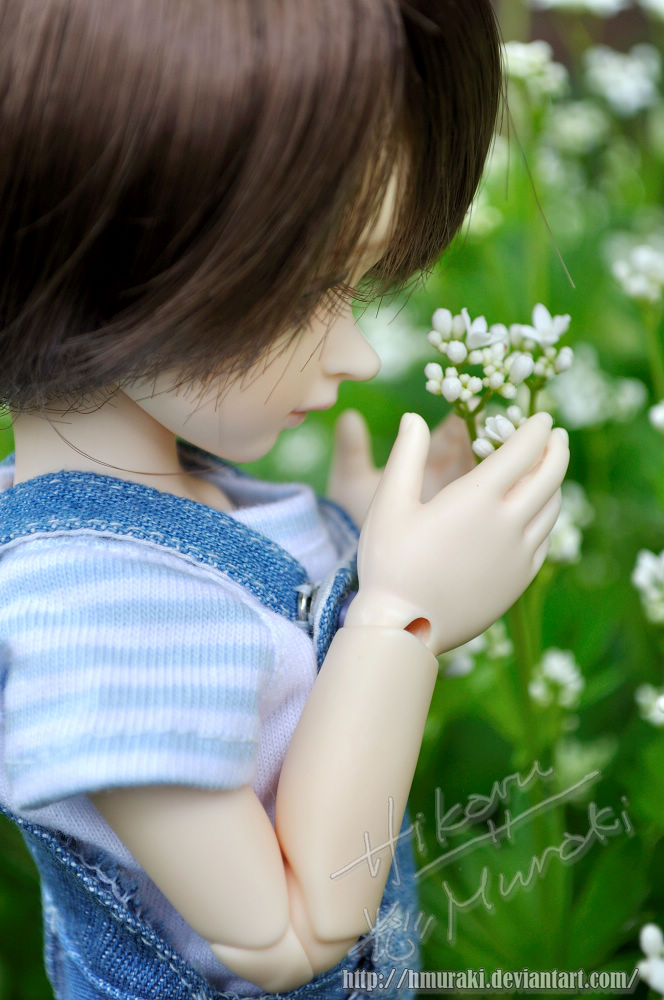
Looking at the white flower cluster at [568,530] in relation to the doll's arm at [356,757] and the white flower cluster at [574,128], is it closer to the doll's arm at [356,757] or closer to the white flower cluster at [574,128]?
the doll's arm at [356,757]

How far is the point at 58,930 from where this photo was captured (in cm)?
63

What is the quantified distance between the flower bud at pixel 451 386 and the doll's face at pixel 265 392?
0.15 feet

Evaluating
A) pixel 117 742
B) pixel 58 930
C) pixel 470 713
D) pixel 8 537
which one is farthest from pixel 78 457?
pixel 470 713

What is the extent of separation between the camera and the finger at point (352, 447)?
771 mm

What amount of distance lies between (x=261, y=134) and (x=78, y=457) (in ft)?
0.72

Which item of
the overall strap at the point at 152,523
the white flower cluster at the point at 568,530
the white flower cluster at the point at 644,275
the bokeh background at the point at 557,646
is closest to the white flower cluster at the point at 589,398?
the bokeh background at the point at 557,646

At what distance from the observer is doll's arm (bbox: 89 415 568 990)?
1.53 feet

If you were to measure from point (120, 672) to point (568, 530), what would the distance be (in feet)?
1.50

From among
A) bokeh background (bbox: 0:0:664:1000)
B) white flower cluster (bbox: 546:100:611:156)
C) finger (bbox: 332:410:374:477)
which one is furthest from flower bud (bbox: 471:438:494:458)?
white flower cluster (bbox: 546:100:611:156)

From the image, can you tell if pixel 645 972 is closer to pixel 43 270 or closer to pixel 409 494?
pixel 409 494

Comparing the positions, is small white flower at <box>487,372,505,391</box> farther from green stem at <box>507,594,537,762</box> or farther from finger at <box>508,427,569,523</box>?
green stem at <box>507,594,537,762</box>

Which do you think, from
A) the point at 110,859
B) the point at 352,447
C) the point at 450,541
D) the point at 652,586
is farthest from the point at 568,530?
the point at 110,859

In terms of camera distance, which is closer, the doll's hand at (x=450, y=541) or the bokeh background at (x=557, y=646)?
the doll's hand at (x=450, y=541)

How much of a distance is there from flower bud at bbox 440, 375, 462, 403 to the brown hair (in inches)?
4.4
